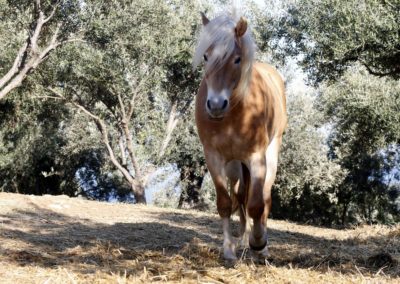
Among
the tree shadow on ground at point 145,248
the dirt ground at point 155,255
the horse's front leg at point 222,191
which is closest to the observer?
the dirt ground at point 155,255

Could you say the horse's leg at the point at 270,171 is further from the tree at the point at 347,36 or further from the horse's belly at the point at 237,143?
the tree at the point at 347,36

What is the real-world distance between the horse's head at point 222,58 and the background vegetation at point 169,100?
233 inches

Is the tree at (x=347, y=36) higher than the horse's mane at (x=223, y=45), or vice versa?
the tree at (x=347, y=36)

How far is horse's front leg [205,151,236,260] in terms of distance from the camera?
203 inches

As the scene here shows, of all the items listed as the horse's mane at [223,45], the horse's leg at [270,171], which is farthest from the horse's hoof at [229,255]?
the horse's mane at [223,45]

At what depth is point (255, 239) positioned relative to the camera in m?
5.30

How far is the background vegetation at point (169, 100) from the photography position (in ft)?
41.3

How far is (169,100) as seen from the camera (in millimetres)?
21969

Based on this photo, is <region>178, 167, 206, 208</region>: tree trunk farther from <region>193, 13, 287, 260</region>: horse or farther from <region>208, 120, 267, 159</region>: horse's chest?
<region>208, 120, 267, 159</region>: horse's chest

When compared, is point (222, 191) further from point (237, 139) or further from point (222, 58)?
point (222, 58)

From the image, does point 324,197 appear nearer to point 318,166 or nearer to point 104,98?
point 318,166

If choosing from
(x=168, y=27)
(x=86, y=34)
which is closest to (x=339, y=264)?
(x=86, y=34)

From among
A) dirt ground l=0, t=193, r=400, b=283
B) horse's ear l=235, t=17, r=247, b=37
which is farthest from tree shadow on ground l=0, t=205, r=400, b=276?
horse's ear l=235, t=17, r=247, b=37

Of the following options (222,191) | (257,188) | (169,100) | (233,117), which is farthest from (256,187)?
(169,100)
